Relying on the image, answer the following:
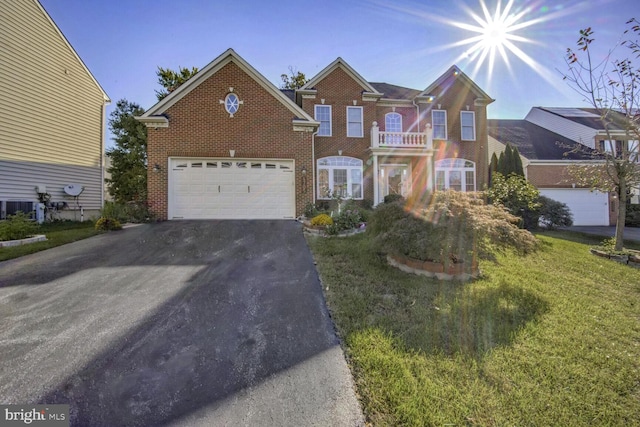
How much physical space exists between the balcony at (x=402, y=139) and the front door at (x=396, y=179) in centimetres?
123

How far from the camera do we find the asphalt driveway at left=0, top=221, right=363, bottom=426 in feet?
7.48

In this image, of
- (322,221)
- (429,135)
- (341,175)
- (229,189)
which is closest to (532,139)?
(429,135)

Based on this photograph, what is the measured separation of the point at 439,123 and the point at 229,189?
1187 centimetres

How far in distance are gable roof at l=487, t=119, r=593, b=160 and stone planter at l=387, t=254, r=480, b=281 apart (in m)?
14.9

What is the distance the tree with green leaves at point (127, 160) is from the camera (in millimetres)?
16844

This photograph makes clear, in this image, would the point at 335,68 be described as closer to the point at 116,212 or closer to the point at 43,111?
the point at 116,212

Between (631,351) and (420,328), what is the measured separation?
226 cm

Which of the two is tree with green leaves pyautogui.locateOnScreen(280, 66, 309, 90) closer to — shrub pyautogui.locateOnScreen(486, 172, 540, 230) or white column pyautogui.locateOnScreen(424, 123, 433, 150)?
white column pyautogui.locateOnScreen(424, 123, 433, 150)

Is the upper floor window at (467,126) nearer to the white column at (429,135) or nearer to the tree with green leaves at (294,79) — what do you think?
the white column at (429,135)

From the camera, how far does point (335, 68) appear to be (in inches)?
556

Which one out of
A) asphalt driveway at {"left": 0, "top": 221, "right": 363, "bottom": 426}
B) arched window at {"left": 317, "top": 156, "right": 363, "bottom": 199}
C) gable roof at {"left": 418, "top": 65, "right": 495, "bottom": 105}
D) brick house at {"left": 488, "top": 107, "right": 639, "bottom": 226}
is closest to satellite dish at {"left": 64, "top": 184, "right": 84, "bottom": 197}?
asphalt driveway at {"left": 0, "top": 221, "right": 363, "bottom": 426}

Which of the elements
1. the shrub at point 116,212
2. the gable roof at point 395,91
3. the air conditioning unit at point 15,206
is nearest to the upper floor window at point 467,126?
the gable roof at point 395,91

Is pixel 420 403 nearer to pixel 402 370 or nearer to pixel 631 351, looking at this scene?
pixel 402 370

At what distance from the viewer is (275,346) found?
3055mm
